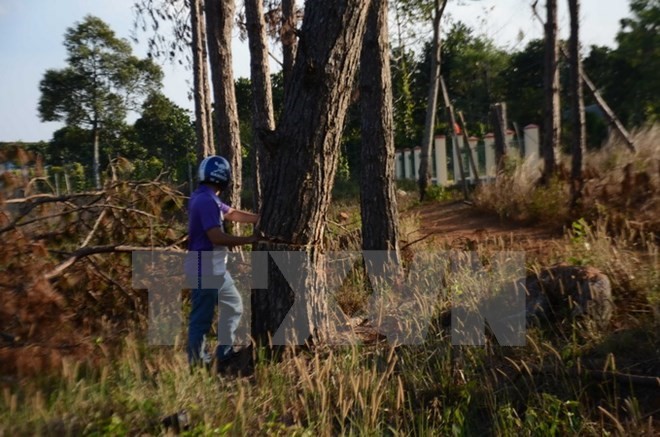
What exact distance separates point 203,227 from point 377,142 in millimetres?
3176

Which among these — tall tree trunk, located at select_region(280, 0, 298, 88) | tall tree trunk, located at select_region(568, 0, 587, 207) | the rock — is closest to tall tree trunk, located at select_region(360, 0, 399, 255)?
tall tree trunk, located at select_region(280, 0, 298, 88)

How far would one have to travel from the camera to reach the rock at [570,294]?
16.6 feet

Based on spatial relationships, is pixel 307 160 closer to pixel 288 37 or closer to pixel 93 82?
pixel 288 37

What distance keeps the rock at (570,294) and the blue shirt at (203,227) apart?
8.22 ft

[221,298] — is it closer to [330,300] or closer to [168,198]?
[330,300]

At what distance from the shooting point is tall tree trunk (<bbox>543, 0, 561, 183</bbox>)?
1102 cm

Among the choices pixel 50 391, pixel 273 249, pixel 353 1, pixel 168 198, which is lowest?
pixel 50 391

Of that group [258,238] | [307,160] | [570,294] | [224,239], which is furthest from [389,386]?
[570,294]

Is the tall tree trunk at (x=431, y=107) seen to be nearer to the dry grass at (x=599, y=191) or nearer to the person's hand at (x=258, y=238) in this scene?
the dry grass at (x=599, y=191)

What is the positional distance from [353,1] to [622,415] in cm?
319

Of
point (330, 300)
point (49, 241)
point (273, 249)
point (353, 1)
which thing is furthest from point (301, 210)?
point (49, 241)

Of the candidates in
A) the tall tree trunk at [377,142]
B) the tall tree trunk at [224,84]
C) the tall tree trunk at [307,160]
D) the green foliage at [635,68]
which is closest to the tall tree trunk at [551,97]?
the tall tree trunk at [377,142]

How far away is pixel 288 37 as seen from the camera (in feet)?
29.4

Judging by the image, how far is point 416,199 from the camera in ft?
58.7
